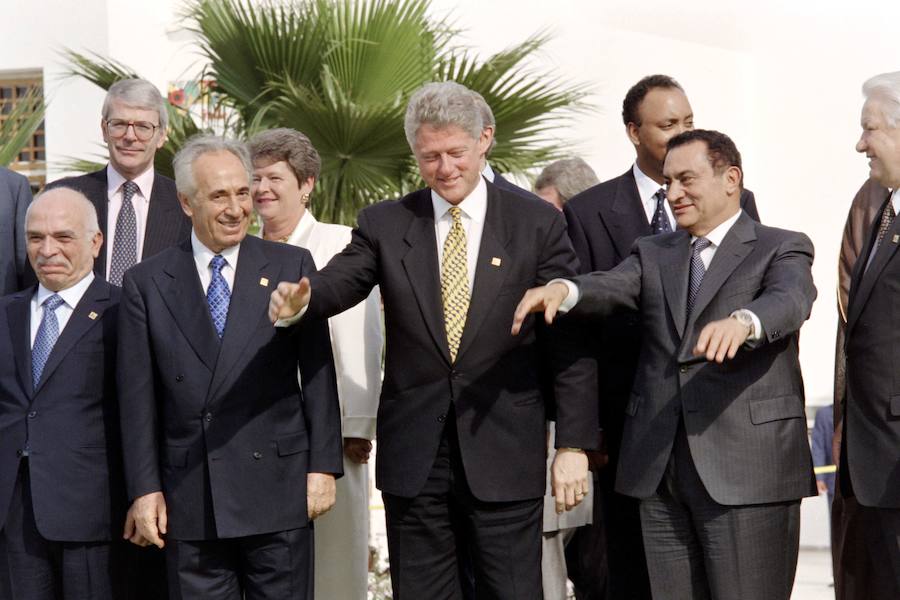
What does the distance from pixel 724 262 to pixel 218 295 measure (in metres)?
1.54

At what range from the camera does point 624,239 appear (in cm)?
482

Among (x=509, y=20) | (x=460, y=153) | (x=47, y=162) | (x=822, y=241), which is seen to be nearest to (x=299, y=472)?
(x=460, y=153)

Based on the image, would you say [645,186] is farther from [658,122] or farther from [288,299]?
[288,299]

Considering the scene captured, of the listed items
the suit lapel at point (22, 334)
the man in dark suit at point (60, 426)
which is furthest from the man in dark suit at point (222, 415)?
the suit lapel at point (22, 334)

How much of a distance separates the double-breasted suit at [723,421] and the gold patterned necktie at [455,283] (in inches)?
13.9

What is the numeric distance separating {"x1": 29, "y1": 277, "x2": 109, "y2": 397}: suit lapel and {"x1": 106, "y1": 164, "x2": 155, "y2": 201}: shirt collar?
2.48ft

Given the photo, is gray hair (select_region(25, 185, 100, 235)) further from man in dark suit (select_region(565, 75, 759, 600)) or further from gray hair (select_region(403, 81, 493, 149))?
man in dark suit (select_region(565, 75, 759, 600))

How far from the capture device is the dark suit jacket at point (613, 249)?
4629mm

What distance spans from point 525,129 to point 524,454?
15.2 feet

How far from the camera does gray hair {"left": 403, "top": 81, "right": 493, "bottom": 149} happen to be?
13.8 feet

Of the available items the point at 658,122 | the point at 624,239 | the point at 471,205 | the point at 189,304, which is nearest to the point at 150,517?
the point at 189,304

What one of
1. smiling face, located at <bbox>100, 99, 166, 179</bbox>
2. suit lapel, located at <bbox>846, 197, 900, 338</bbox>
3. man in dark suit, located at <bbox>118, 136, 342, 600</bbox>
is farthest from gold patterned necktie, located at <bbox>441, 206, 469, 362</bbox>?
smiling face, located at <bbox>100, 99, 166, 179</bbox>

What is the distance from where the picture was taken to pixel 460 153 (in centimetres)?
423

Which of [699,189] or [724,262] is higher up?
[699,189]
